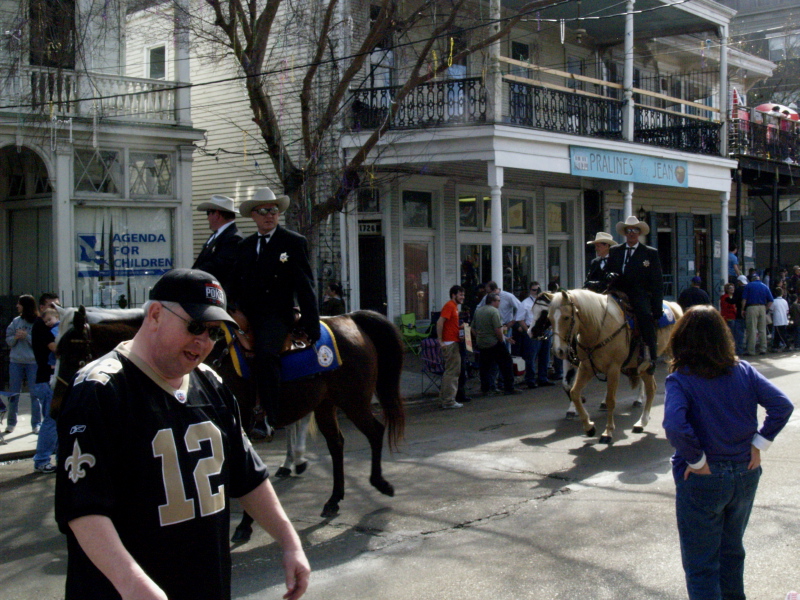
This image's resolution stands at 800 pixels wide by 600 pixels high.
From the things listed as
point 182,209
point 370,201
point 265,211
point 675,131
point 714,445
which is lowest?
point 714,445

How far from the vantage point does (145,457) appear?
255 cm

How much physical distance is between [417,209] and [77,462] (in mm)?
17350

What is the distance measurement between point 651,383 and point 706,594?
707 centimetres

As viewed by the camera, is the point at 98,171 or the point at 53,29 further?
the point at 98,171

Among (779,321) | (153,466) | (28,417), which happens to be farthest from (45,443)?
(779,321)

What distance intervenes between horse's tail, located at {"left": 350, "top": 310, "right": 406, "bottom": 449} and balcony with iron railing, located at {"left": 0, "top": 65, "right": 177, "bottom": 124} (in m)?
8.62

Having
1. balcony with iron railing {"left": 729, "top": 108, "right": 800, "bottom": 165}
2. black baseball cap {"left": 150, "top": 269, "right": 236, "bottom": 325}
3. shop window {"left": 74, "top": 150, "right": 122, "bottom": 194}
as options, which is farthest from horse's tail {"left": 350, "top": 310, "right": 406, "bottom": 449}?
balcony with iron railing {"left": 729, "top": 108, "right": 800, "bottom": 165}

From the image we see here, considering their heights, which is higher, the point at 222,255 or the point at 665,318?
the point at 222,255

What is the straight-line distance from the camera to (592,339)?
10.2m

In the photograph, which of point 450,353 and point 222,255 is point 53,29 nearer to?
point 450,353

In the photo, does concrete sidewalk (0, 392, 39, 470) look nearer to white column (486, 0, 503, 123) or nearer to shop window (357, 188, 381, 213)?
shop window (357, 188, 381, 213)

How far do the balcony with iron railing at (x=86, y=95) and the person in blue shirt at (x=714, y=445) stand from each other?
1236 centimetres

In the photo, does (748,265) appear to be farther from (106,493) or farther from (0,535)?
(106,493)

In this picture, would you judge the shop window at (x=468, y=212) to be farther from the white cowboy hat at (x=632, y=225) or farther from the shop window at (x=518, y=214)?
the white cowboy hat at (x=632, y=225)
